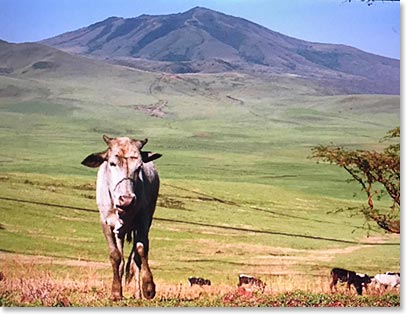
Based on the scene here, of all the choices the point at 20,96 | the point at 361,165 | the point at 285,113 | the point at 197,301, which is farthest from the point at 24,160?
the point at 361,165

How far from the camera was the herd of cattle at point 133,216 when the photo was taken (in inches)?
168

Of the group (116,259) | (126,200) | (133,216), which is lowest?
(116,259)

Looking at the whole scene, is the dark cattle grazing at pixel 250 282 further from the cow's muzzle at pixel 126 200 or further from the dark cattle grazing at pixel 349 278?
the cow's muzzle at pixel 126 200

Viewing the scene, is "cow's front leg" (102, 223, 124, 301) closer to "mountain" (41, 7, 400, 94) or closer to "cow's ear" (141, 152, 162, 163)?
"cow's ear" (141, 152, 162, 163)

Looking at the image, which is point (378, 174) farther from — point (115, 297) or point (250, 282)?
point (115, 297)

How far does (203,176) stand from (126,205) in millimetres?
785

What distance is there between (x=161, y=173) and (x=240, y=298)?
0.93m

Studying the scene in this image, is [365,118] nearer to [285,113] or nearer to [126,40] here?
[285,113]

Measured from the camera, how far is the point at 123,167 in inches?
167

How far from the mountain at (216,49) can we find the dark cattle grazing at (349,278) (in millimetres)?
1265

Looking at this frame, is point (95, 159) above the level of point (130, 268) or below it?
above

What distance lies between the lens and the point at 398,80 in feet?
15.3

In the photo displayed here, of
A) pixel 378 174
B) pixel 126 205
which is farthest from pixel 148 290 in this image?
pixel 378 174

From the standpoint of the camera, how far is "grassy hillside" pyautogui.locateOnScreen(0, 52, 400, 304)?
4.55 meters
